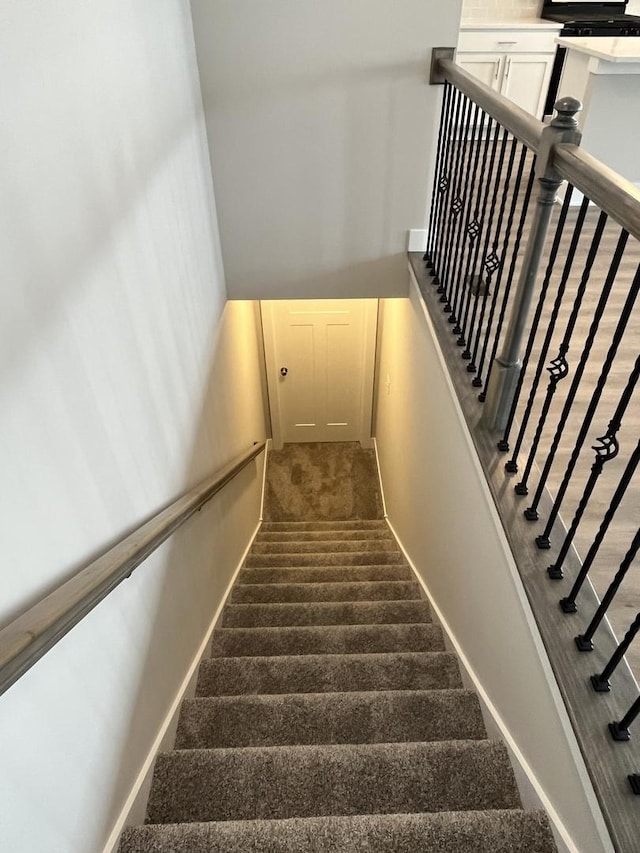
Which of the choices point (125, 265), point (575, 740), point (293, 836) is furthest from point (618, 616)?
point (125, 265)

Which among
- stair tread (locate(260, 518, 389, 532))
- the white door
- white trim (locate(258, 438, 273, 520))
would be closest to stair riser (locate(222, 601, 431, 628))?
stair tread (locate(260, 518, 389, 532))

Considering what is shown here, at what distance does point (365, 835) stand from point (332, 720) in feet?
1.76

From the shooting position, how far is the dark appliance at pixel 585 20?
17.4 feet

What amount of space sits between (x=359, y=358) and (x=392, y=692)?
13.2ft

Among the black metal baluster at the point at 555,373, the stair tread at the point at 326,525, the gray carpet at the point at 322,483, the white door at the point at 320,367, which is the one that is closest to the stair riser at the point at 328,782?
the black metal baluster at the point at 555,373

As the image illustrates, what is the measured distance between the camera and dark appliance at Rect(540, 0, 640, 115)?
5.31m

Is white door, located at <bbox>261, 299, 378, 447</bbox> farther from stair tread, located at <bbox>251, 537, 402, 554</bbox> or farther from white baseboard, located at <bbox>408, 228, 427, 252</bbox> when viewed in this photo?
white baseboard, located at <bbox>408, 228, 427, 252</bbox>

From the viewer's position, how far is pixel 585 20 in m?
5.32

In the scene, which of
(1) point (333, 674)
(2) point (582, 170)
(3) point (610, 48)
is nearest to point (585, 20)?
(3) point (610, 48)

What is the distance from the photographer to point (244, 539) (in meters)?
4.05

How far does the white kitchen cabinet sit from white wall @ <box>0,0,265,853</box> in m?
3.95

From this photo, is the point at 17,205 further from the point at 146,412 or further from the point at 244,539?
the point at 244,539

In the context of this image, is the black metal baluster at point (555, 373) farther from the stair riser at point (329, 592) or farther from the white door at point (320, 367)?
the white door at point (320, 367)

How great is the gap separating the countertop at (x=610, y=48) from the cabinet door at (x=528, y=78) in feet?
5.41
